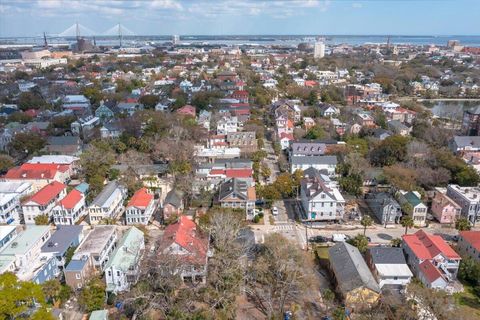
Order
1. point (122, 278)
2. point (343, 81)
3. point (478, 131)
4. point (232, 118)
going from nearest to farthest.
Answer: point (122, 278), point (478, 131), point (232, 118), point (343, 81)

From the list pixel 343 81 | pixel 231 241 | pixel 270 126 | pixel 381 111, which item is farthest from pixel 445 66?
pixel 231 241

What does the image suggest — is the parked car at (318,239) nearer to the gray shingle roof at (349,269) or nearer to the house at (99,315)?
the gray shingle roof at (349,269)

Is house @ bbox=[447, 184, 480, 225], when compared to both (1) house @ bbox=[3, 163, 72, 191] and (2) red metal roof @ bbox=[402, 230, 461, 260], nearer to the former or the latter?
(2) red metal roof @ bbox=[402, 230, 461, 260]

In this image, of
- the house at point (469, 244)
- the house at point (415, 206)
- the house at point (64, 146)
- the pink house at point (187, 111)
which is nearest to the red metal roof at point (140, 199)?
the house at point (64, 146)

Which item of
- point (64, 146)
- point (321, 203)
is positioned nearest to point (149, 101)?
point (64, 146)

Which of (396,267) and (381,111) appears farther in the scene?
(381,111)

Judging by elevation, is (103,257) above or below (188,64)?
below

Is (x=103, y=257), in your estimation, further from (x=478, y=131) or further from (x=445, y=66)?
(x=445, y=66)
